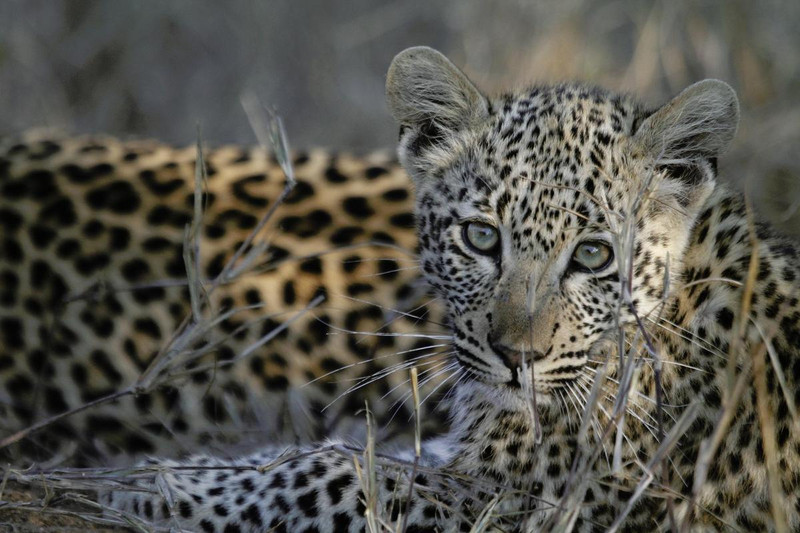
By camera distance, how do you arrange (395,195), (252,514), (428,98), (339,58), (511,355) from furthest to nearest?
(339,58) < (395,195) < (428,98) < (252,514) < (511,355)

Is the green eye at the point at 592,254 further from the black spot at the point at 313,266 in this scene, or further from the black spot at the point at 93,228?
the black spot at the point at 93,228

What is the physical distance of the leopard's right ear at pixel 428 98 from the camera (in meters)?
4.88

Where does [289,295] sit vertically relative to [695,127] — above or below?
below

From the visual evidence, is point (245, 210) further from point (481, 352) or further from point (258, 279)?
point (481, 352)

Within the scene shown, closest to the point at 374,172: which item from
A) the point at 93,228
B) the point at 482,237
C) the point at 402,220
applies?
the point at 402,220

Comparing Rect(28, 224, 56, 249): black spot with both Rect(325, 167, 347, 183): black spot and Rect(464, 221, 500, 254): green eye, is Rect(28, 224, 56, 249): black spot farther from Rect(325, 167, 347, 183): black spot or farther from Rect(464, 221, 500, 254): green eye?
Rect(464, 221, 500, 254): green eye

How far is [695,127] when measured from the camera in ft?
14.4

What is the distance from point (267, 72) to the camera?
1071cm

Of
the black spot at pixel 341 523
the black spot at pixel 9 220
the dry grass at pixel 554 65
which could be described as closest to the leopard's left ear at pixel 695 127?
the dry grass at pixel 554 65

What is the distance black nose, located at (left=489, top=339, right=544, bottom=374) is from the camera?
4.04 metres

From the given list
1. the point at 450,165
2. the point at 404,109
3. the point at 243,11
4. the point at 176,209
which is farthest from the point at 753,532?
the point at 243,11

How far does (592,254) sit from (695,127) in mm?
661

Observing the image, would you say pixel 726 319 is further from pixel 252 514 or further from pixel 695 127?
pixel 252 514

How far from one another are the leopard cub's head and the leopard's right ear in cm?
25
